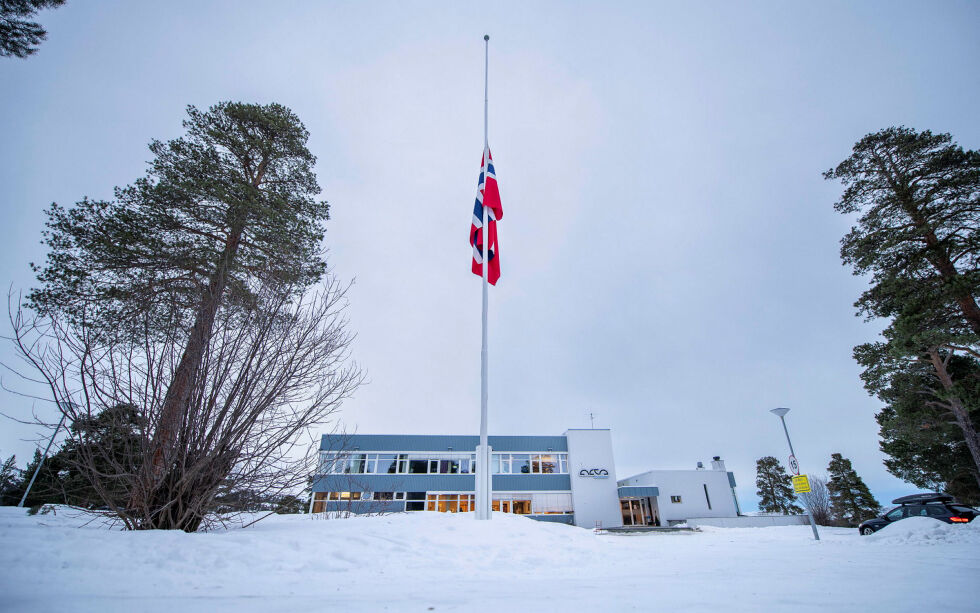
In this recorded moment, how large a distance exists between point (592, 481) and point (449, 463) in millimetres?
10814

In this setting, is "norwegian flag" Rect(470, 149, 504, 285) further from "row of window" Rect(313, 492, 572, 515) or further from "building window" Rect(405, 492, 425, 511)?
"building window" Rect(405, 492, 425, 511)

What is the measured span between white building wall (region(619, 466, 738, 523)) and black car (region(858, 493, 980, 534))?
15260mm

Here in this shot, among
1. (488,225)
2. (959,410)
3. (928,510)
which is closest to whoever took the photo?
(488,225)

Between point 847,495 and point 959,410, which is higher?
point 959,410

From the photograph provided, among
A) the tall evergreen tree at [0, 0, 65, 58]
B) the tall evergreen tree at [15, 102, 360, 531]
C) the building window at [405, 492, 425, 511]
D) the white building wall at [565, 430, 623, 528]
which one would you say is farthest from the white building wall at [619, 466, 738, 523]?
the tall evergreen tree at [0, 0, 65, 58]

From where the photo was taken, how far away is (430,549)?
5.10 metres

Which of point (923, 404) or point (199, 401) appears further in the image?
point (923, 404)

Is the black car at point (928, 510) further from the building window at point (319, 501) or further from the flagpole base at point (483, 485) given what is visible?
the building window at point (319, 501)

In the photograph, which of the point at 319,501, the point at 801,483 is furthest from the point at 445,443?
the point at 801,483

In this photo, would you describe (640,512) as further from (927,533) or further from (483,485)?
(483,485)

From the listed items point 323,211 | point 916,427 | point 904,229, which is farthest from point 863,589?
point 916,427

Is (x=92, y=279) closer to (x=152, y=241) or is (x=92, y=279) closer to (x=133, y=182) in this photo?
(x=152, y=241)

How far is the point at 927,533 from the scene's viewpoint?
8.55 m

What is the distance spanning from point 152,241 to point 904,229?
77.9 ft
